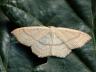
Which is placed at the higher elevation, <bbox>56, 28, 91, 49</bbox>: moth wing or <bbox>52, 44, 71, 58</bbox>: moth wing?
<bbox>56, 28, 91, 49</bbox>: moth wing

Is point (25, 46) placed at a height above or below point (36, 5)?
below

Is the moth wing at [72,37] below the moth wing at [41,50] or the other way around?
the other way around

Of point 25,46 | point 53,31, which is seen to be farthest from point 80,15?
point 25,46

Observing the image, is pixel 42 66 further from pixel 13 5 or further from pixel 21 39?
pixel 13 5
